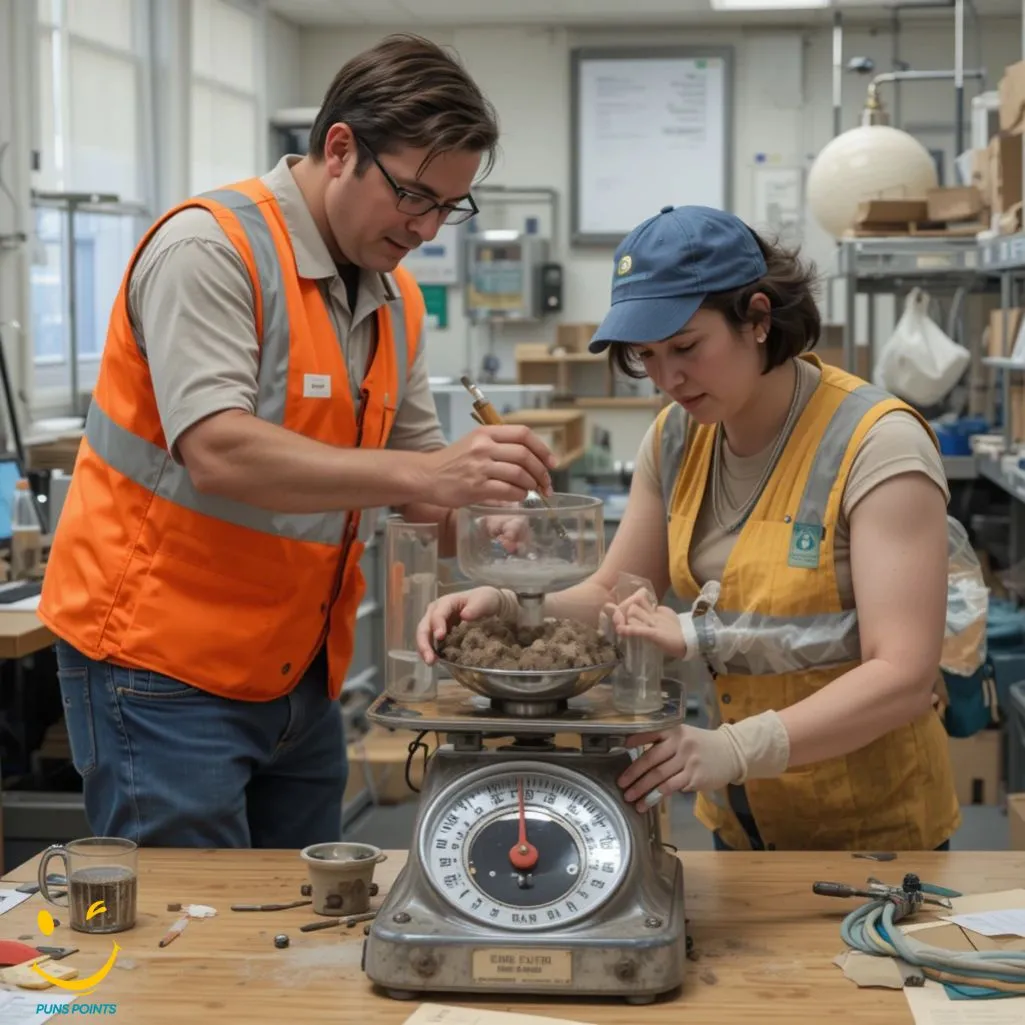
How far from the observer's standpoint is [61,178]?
6527 mm

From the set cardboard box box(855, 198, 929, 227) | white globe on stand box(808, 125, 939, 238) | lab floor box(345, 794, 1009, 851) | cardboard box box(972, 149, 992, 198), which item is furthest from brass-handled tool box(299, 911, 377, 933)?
white globe on stand box(808, 125, 939, 238)

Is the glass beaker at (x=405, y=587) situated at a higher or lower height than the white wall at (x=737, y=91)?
lower

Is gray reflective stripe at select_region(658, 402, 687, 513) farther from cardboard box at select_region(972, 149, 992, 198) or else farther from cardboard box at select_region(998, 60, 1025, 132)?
cardboard box at select_region(972, 149, 992, 198)

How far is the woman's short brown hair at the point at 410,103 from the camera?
1.86 metres

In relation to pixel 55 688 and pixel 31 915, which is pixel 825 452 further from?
pixel 55 688

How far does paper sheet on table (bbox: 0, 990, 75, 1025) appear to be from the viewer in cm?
136

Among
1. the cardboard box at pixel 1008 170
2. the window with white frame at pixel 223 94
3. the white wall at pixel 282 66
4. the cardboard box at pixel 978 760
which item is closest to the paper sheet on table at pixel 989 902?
the cardboard box at pixel 1008 170

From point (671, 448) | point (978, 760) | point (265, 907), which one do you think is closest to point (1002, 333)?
point (978, 760)

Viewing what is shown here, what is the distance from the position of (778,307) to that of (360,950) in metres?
0.87

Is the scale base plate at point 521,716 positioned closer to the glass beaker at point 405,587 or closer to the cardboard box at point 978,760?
the glass beaker at point 405,587

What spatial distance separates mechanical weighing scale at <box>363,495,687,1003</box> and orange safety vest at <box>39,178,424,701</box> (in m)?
0.43

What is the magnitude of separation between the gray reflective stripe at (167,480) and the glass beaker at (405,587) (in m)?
0.23

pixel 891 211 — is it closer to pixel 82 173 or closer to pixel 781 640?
pixel 82 173

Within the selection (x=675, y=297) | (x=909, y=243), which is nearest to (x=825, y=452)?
(x=675, y=297)
